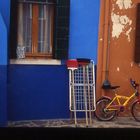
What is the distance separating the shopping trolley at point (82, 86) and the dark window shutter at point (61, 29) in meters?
0.21

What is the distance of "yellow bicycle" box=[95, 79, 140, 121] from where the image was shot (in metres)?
6.34

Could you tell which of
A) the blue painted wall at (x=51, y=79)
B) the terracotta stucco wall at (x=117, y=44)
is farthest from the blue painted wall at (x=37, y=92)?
the terracotta stucco wall at (x=117, y=44)

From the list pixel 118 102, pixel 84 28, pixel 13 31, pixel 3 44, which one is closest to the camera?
pixel 3 44

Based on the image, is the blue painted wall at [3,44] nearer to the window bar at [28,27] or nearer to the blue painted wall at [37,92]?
the blue painted wall at [37,92]

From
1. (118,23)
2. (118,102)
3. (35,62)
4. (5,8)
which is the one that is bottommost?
(118,102)

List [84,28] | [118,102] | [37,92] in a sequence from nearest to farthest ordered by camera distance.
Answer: [37,92] → [84,28] → [118,102]

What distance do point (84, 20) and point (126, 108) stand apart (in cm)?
162

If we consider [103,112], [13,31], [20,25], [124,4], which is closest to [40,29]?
[20,25]

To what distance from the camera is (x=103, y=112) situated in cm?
636

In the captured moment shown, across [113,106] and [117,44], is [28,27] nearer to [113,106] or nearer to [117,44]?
[117,44]

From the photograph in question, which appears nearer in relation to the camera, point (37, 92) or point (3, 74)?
point (3, 74)

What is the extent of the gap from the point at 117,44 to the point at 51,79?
1.24m
